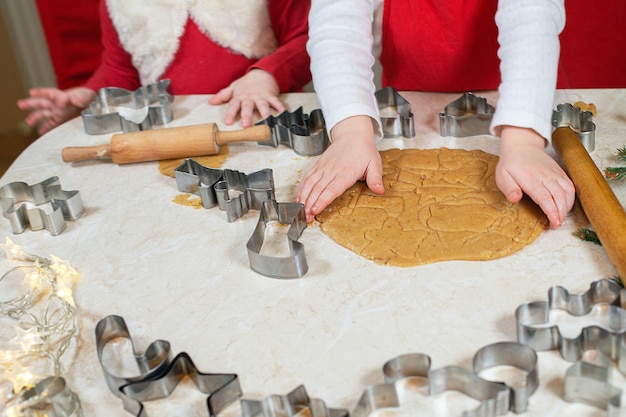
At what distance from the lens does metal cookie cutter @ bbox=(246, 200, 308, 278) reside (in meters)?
0.84

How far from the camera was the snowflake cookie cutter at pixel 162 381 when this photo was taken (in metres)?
0.68

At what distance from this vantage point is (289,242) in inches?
35.1

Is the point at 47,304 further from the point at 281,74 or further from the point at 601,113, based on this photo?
the point at 601,113

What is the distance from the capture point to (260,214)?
96 centimetres

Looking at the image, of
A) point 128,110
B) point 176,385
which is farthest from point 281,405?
point 128,110

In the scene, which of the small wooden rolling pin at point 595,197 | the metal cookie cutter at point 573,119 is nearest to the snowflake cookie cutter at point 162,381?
the small wooden rolling pin at point 595,197

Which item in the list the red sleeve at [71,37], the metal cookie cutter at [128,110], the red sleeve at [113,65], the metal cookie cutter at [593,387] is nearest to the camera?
the metal cookie cutter at [593,387]

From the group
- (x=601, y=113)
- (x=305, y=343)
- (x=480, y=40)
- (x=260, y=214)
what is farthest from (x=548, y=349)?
(x=480, y=40)

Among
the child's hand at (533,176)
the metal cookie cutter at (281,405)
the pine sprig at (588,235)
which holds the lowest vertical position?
the metal cookie cutter at (281,405)

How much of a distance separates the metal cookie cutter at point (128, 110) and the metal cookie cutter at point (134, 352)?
0.52 metres

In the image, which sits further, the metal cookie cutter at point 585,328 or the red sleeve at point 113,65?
the red sleeve at point 113,65

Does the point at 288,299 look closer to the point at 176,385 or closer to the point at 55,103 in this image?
the point at 176,385

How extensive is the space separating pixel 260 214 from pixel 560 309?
0.39 m

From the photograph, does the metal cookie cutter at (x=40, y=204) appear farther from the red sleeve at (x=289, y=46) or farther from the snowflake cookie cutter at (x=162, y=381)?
the red sleeve at (x=289, y=46)
